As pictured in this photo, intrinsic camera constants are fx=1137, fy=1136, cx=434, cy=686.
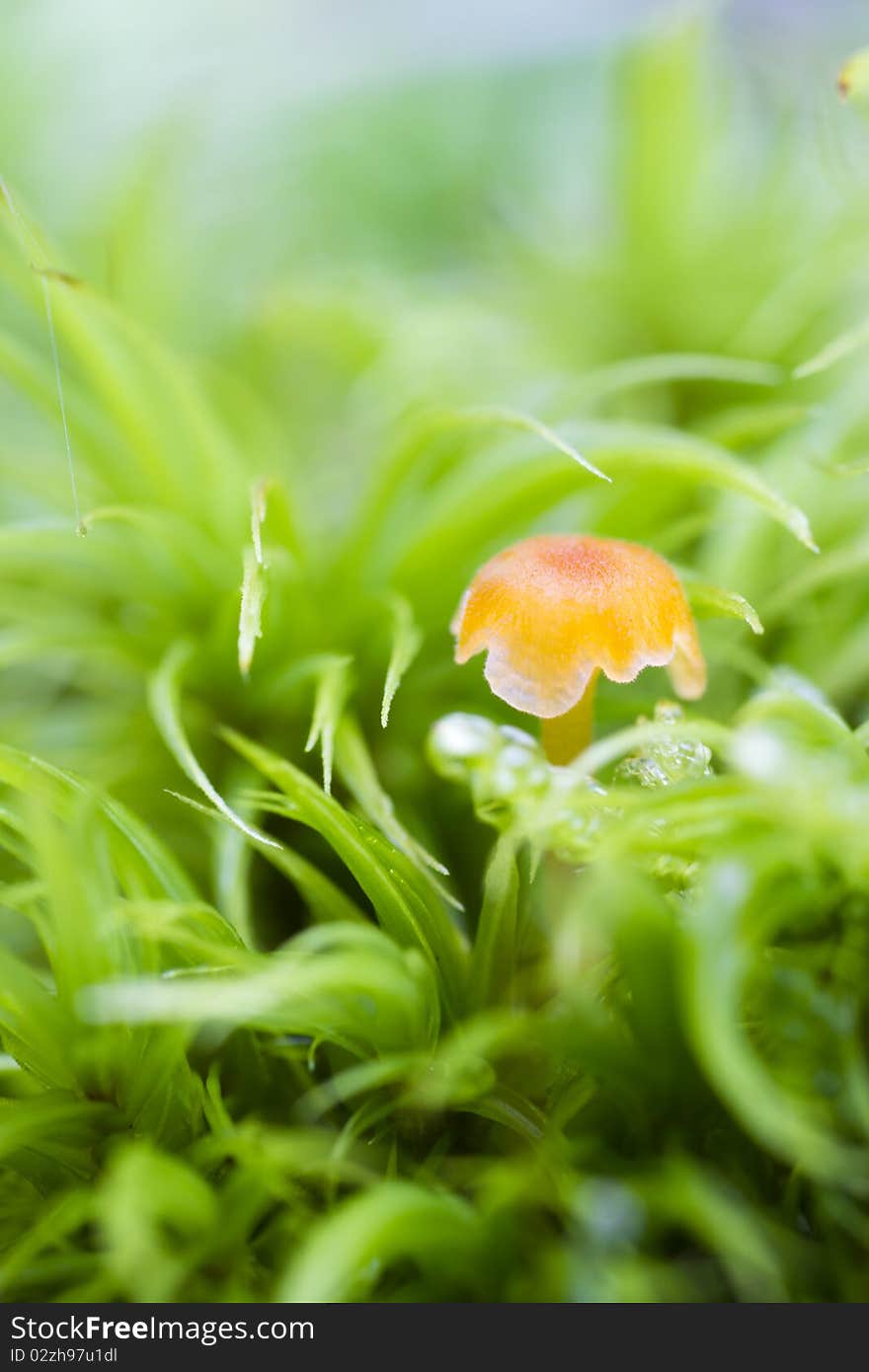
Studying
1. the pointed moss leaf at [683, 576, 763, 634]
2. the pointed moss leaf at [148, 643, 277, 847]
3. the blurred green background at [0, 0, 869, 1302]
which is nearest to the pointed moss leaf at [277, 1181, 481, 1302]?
the blurred green background at [0, 0, 869, 1302]

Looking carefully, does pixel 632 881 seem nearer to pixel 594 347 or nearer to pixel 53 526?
pixel 53 526

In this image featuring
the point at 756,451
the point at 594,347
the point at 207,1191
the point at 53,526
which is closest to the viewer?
the point at 207,1191

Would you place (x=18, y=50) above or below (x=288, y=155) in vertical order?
above

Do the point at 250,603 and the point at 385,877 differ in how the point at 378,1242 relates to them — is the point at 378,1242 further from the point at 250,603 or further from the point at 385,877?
the point at 250,603

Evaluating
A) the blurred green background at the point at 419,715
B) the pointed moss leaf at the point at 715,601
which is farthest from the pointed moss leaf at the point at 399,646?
the pointed moss leaf at the point at 715,601

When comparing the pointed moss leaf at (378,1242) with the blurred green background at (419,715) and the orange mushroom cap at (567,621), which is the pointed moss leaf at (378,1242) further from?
the orange mushroom cap at (567,621)

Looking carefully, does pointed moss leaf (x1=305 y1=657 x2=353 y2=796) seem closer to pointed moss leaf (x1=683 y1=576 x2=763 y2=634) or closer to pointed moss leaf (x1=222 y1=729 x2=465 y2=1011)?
pointed moss leaf (x1=222 y1=729 x2=465 y2=1011)

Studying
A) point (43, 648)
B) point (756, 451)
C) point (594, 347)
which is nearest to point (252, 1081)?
point (43, 648)
